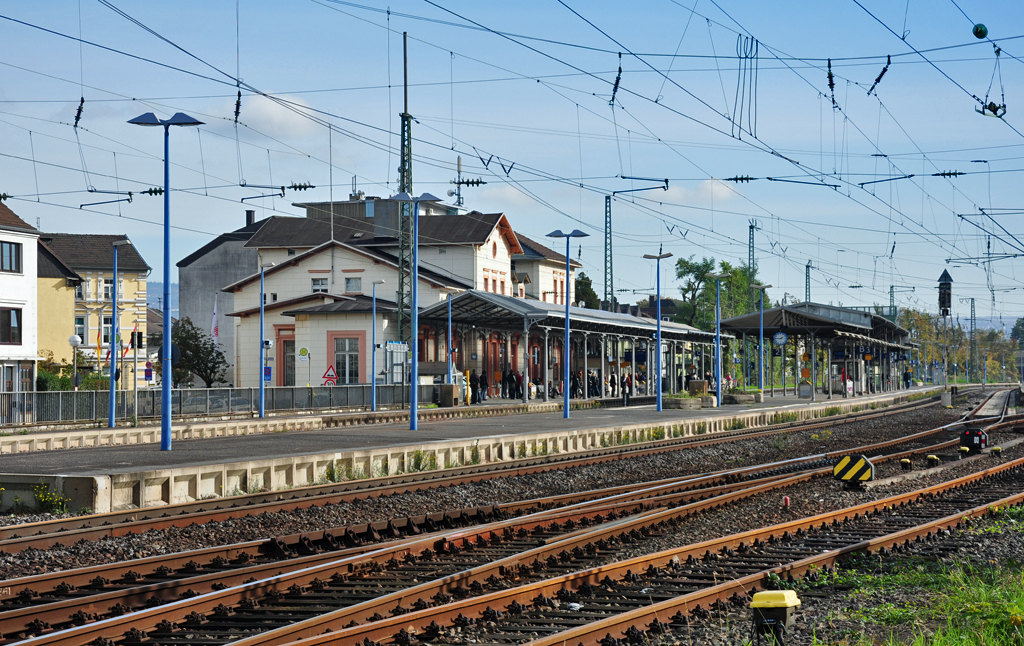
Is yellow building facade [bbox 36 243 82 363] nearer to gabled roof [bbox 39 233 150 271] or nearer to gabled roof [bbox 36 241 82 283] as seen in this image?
gabled roof [bbox 36 241 82 283]

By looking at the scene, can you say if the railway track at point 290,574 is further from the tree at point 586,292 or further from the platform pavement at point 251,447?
the tree at point 586,292

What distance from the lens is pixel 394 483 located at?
730 inches

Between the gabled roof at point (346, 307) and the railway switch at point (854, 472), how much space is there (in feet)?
132

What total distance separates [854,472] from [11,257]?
4283cm

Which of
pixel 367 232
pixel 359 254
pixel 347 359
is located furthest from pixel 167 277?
pixel 367 232

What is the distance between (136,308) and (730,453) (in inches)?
2687

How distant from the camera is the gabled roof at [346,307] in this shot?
5750 centimetres

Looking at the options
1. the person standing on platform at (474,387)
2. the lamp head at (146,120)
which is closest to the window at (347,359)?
the person standing on platform at (474,387)

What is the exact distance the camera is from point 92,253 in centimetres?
8462

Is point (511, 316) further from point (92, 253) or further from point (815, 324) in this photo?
point (92, 253)

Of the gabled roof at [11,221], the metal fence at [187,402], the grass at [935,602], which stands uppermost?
the gabled roof at [11,221]

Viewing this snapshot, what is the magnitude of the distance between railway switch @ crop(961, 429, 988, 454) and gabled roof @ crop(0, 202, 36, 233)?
40.3 m

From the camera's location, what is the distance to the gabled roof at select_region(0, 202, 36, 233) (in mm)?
49500

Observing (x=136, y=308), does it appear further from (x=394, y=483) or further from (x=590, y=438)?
(x=394, y=483)
